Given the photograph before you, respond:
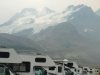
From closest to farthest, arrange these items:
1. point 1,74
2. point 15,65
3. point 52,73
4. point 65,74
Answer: point 1,74
point 15,65
point 52,73
point 65,74

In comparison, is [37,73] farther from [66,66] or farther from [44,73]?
[66,66]

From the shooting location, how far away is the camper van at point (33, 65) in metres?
34.8

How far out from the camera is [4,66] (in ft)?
98.4

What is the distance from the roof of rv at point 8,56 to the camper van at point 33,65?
1.24 meters

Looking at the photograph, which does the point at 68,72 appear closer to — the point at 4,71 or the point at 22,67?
the point at 22,67

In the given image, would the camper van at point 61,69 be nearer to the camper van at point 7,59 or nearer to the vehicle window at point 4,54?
the camper van at point 7,59

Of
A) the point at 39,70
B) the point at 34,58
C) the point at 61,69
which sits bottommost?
the point at 39,70

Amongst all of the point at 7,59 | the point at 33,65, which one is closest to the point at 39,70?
the point at 33,65

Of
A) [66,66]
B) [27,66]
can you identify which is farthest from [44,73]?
[66,66]

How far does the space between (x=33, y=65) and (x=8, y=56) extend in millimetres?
6970

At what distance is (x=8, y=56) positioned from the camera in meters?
30.6

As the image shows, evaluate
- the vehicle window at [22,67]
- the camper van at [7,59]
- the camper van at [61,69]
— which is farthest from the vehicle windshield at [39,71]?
the camper van at [7,59]

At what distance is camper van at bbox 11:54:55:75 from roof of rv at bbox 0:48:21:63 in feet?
4.08

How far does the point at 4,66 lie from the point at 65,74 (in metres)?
21.1
